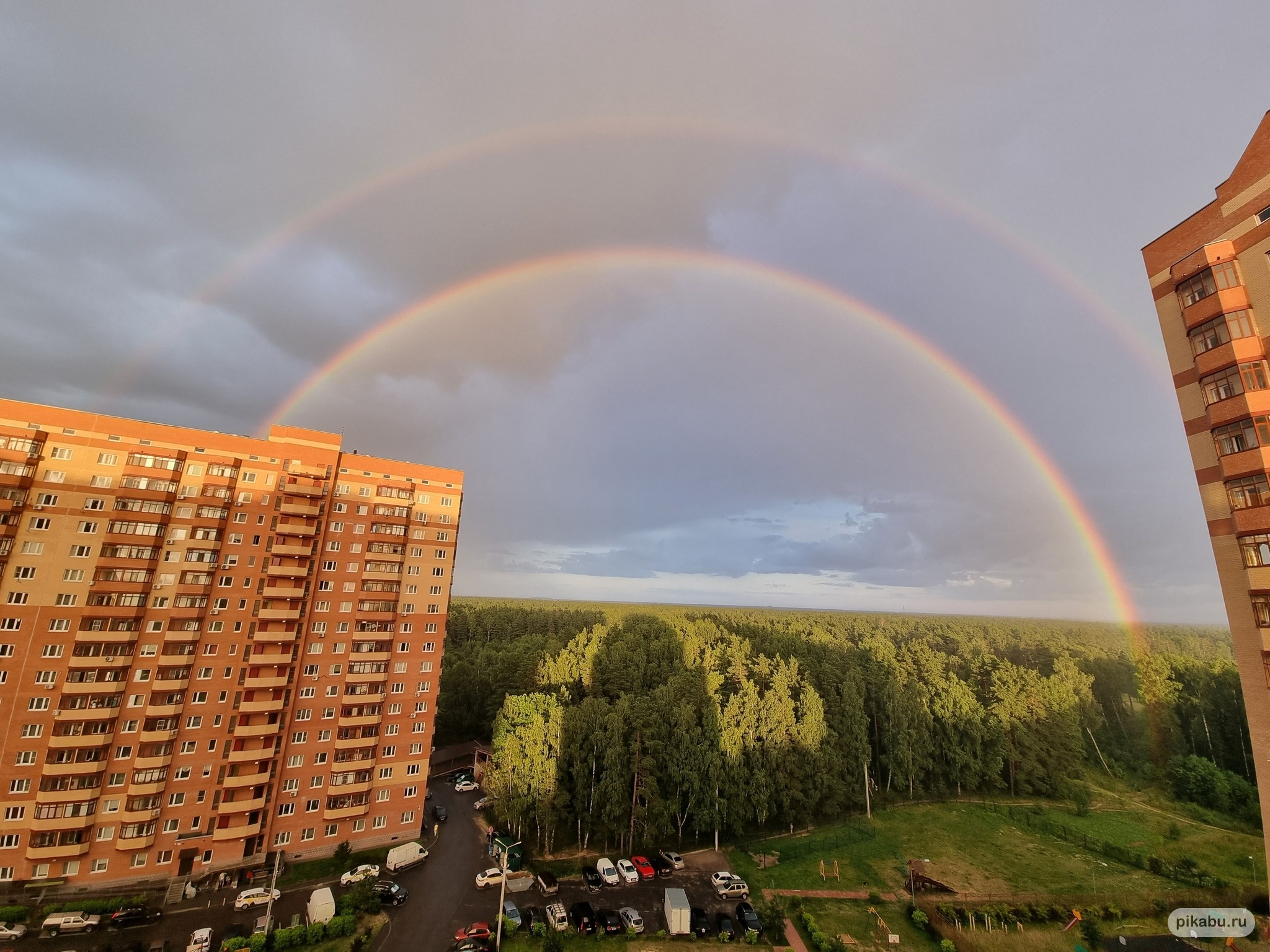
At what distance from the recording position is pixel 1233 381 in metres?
25.2

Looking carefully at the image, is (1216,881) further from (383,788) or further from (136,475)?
(136,475)

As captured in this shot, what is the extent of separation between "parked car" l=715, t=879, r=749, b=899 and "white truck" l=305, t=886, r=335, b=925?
25763 mm

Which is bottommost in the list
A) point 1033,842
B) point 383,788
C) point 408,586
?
point 1033,842

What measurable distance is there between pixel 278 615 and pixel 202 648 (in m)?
5.47

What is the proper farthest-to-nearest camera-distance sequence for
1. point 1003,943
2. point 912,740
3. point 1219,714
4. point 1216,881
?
point 1219,714
point 912,740
point 1216,881
point 1003,943

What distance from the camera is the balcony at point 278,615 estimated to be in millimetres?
44031

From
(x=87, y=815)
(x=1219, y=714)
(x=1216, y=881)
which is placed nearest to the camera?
(x=87, y=815)

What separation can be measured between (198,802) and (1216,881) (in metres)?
79.4

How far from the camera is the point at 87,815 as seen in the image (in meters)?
37.3

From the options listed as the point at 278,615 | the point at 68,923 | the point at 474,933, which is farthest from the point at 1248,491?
the point at 68,923

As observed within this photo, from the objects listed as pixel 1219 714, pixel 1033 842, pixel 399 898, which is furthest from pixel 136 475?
pixel 1219 714

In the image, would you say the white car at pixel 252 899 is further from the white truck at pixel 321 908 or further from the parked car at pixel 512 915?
the parked car at pixel 512 915

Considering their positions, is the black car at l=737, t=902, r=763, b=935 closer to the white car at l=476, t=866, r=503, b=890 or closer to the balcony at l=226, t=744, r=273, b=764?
the white car at l=476, t=866, r=503, b=890

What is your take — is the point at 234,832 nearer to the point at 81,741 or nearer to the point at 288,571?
the point at 81,741
